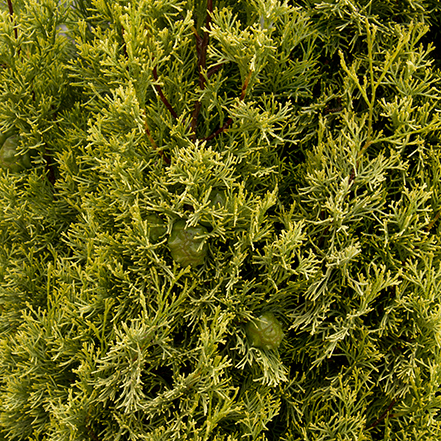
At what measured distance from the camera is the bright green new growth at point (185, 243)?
2207 mm

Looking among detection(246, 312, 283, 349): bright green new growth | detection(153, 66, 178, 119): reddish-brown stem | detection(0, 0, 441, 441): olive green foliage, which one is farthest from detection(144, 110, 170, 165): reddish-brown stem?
detection(246, 312, 283, 349): bright green new growth

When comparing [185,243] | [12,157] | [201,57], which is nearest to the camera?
[185,243]

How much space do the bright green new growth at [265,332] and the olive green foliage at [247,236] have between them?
0.04 feet

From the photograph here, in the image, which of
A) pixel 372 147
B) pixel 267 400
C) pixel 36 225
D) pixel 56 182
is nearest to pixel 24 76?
pixel 56 182

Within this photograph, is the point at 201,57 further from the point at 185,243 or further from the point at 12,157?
the point at 12,157

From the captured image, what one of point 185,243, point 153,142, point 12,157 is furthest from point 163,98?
point 12,157

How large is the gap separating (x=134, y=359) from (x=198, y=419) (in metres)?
0.44

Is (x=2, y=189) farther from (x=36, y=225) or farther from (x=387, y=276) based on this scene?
(x=387, y=276)

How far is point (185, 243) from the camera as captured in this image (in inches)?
86.8

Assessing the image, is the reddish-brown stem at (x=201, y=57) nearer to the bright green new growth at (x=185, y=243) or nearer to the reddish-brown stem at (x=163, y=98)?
the reddish-brown stem at (x=163, y=98)

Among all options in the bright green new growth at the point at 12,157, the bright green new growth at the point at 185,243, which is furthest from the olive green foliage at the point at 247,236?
the bright green new growth at the point at 12,157

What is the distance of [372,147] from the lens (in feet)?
8.40

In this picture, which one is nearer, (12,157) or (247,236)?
(247,236)

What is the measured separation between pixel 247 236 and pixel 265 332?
1.68ft
